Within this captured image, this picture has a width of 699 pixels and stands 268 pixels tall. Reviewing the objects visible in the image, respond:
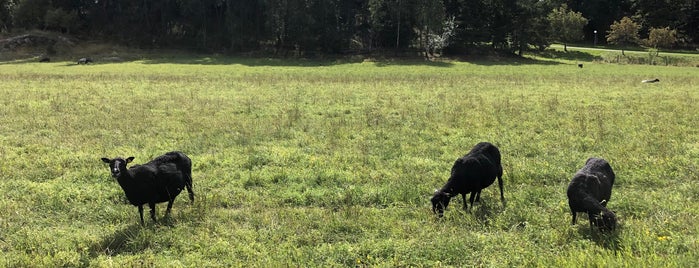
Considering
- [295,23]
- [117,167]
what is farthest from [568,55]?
[117,167]

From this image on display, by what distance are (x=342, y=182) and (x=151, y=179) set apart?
4.20 meters

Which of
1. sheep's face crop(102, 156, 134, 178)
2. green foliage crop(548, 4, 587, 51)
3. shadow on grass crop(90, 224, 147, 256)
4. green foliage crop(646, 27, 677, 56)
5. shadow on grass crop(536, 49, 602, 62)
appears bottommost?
shadow on grass crop(90, 224, 147, 256)

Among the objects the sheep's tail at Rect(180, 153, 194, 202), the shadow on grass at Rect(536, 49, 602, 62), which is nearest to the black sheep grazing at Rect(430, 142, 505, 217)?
the sheep's tail at Rect(180, 153, 194, 202)

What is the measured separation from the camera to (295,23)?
66625mm

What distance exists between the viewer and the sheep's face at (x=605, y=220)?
7.25m

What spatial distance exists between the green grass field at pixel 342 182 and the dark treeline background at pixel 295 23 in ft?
149

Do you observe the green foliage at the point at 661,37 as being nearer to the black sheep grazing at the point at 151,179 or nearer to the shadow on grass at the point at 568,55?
the shadow on grass at the point at 568,55

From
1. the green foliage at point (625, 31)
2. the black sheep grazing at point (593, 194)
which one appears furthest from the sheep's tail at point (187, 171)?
the green foliage at point (625, 31)

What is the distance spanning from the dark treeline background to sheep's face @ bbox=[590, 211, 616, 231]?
5792 centimetres

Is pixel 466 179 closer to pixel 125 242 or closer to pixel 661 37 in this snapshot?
pixel 125 242

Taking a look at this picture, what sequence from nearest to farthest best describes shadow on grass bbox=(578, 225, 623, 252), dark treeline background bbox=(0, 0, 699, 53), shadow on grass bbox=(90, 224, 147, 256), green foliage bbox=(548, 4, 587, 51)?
shadow on grass bbox=(578, 225, 623, 252) → shadow on grass bbox=(90, 224, 147, 256) → dark treeline background bbox=(0, 0, 699, 53) → green foliage bbox=(548, 4, 587, 51)

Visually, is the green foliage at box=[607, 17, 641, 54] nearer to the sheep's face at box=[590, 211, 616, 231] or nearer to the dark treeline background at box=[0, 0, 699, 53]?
the dark treeline background at box=[0, 0, 699, 53]

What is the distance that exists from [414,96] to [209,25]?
188 feet

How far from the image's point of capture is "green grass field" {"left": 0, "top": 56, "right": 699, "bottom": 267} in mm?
7355
